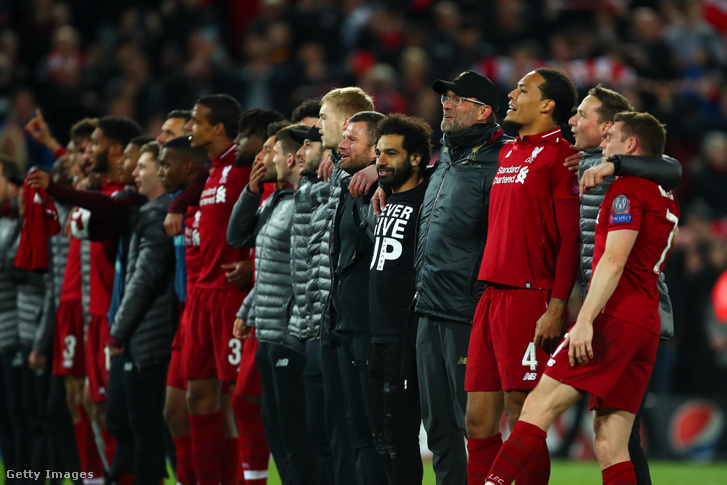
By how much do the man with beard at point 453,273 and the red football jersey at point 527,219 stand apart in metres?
→ 0.16

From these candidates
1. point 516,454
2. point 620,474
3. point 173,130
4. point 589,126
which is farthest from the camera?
point 173,130

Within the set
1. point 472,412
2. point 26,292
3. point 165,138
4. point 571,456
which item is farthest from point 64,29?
point 472,412

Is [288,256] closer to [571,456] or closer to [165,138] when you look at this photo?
[165,138]

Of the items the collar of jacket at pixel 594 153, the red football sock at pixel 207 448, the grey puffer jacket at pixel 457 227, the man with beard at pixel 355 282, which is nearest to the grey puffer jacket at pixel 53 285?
the red football sock at pixel 207 448

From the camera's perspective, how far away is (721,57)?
16328 mm

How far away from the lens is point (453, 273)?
19.9 ft

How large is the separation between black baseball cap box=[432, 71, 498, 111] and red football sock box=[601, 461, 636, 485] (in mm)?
2020

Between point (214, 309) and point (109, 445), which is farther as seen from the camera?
point (109, 445)

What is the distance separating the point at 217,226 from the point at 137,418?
4.60 feet

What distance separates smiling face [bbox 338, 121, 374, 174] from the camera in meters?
6.70

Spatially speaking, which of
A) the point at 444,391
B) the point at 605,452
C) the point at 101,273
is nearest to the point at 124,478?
the point at 101,273

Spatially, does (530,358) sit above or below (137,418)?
above

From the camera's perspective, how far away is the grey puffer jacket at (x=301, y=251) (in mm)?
6965

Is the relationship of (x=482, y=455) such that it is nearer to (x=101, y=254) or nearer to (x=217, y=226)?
(x=217, y=226)
